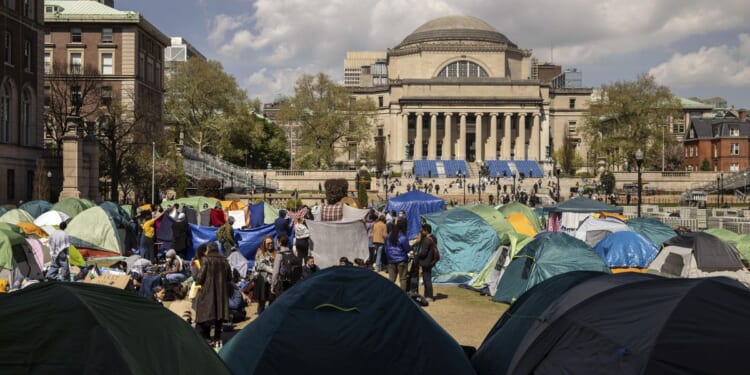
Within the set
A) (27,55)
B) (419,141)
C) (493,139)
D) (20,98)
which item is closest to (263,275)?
(20,98)

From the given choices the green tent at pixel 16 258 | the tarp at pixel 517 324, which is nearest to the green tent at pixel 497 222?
the tarp at pixel 517 324

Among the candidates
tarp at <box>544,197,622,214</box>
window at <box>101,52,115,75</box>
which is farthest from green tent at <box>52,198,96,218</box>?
window at <box>101,52,115,75</box>

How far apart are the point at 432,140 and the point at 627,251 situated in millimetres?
81470

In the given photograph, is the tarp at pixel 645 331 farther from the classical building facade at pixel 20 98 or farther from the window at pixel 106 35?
the window at pixel 106 35

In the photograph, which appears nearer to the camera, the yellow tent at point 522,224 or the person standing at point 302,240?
the person standing at point 302,240

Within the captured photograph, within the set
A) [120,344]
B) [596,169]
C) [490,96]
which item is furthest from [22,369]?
[490,96]

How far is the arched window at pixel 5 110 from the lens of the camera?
132ft

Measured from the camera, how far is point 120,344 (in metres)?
5.77

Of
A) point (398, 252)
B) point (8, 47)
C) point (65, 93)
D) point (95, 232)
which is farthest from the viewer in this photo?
point (65, 93)

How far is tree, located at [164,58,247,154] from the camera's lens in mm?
72062

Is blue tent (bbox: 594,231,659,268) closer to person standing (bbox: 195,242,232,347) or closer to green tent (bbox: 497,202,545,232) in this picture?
green tent (bbox: 497,202,545,232)

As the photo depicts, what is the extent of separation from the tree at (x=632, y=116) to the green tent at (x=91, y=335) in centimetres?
7646

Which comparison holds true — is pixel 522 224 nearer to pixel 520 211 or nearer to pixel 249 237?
pixel 520 211

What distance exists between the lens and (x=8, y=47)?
40.8 meters
